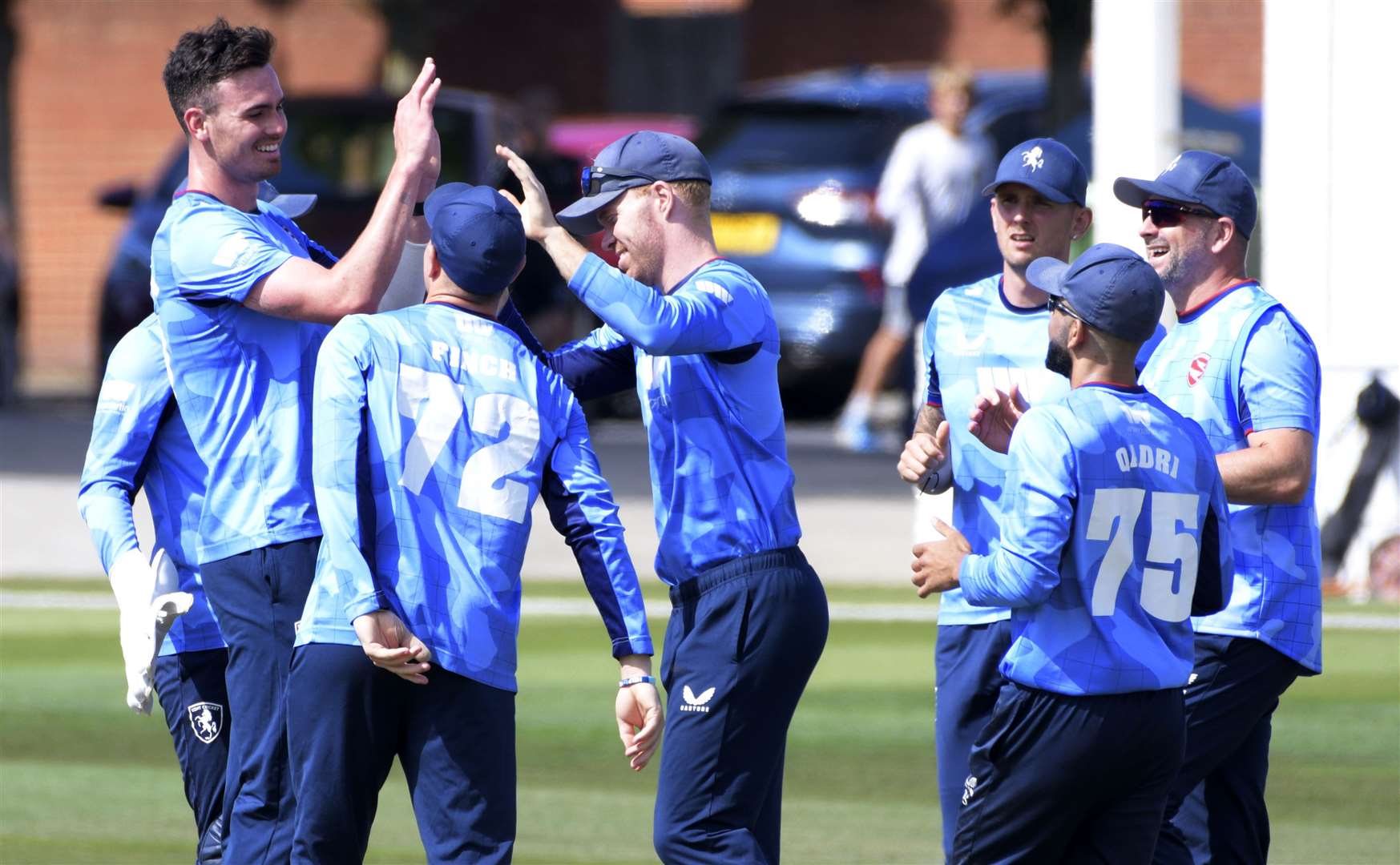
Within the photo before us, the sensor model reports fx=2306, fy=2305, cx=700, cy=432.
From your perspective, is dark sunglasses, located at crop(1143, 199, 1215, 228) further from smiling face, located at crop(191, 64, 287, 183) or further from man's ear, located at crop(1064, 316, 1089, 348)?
smiling face, located at crop(191, 64, 287, 183)

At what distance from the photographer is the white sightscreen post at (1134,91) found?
463 inches

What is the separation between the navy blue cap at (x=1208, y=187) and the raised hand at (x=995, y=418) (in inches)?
28.3

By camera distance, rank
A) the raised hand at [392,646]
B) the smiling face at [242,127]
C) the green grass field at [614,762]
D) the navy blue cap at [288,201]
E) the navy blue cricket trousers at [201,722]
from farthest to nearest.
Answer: the green grass field at [614,762]
the navy blue cap at [288,201]
the navy blue cricket trousers at [201,722]
the smiling face at [242,127]
the raised hand at [392,646]

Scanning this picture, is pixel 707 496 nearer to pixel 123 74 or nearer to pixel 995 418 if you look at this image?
pixel 995 418

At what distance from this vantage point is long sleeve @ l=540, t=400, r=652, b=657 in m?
5.04

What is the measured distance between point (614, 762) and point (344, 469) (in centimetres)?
412

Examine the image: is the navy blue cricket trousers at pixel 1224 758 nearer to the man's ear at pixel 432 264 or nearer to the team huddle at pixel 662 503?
the team huddle at pixel 662 503

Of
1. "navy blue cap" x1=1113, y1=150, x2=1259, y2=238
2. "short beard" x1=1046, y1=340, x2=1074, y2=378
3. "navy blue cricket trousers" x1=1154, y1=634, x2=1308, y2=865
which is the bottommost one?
"navy blue cricket trousers" x1=1154, y1=634, x2=1308, y2=865

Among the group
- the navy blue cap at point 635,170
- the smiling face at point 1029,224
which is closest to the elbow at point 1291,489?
the smiling face at point 1029,224

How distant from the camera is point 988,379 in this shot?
602 centimetres

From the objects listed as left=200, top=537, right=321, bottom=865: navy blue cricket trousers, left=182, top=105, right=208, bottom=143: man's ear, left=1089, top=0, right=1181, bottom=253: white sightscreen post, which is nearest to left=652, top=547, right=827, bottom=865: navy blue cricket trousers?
left=200, top=537, right=321, bottom=865: navy blue cricket trousers

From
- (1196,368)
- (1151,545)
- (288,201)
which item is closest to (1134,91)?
(1196,368)

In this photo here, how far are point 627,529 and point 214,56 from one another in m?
7.89

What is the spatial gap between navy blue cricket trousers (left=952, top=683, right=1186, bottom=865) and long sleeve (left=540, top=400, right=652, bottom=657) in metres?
0.81
